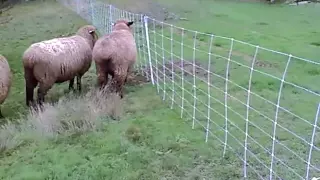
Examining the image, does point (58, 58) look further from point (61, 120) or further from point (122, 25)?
point (61, 120)

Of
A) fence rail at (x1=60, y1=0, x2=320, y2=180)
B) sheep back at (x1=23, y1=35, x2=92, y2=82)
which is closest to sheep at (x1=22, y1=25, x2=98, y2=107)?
sheep back at (x1=23, y1=35, x2=92, y2=82)

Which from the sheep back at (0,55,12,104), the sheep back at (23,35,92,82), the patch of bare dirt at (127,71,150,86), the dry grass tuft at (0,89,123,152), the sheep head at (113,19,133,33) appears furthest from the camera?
the patch of bare dirt at (127,71,150,86)

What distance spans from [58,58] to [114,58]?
2.83 feet

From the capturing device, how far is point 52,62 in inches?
281

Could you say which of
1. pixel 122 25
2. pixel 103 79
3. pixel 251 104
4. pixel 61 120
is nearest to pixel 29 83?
pixel 103 79

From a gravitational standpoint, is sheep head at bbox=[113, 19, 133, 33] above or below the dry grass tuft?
above

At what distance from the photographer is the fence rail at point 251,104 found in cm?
480

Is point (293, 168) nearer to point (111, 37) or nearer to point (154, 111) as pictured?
point (154, 111)

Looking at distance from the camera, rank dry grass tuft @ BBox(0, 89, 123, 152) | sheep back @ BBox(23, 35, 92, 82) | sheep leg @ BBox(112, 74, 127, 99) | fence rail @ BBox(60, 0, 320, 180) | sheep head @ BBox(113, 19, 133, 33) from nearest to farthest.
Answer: fence rail @ BBox(60, 0, 320, 180) → dry grass tuft @ BBox(0, 89, 123, 152) → sheep back @ BBox(23, 35, 92, 82) → sheep leg @ BBox(112, 74, 127, 99) → sheep head @ BBox(113, 19, 133, 33)

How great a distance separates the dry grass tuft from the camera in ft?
19.1

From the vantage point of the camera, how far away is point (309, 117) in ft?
20.5

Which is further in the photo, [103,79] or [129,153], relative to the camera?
[103,79]

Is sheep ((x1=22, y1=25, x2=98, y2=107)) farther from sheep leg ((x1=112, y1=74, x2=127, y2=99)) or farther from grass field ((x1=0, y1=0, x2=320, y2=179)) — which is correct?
sheep leg ((x1=112, y1=74, x2=127, y2=99))

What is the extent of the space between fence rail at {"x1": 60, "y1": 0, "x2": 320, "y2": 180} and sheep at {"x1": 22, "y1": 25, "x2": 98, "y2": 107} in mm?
1163
